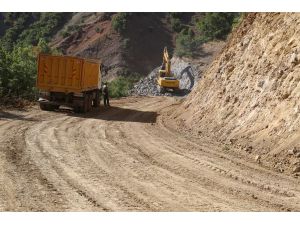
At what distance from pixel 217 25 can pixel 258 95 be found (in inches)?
2244

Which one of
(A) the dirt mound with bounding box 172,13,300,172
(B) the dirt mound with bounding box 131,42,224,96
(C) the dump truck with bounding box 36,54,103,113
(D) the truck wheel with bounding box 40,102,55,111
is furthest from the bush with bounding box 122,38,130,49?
(A) the dirt mound with bounding box 172,13,300,172

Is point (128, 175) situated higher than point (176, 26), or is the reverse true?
point (176, 26)

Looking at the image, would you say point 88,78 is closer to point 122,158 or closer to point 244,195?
point 122,158

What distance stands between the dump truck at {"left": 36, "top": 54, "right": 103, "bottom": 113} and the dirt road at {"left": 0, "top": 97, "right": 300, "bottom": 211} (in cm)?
617

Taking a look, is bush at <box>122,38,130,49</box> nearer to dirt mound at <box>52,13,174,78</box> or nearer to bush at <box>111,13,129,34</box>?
dirt mound at <box>52,13,174,78</box>

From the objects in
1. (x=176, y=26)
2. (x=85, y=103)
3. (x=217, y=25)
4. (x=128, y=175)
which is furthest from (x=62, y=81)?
(x=176, y=26)

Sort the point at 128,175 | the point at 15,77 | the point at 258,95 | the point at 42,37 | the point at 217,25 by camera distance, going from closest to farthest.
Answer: the point at 128,175 < the point at 258,95 < the point at 15,77 < the point at 217,25 < the point at 42,37

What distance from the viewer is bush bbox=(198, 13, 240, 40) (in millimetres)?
68000

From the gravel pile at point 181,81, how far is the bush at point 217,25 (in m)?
18.5

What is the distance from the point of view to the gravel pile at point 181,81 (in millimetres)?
43156

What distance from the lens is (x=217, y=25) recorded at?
69688 mm

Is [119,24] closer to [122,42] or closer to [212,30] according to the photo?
[122,42]

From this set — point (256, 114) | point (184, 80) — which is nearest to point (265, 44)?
point (256, 114)

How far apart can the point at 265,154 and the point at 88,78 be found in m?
13.6
